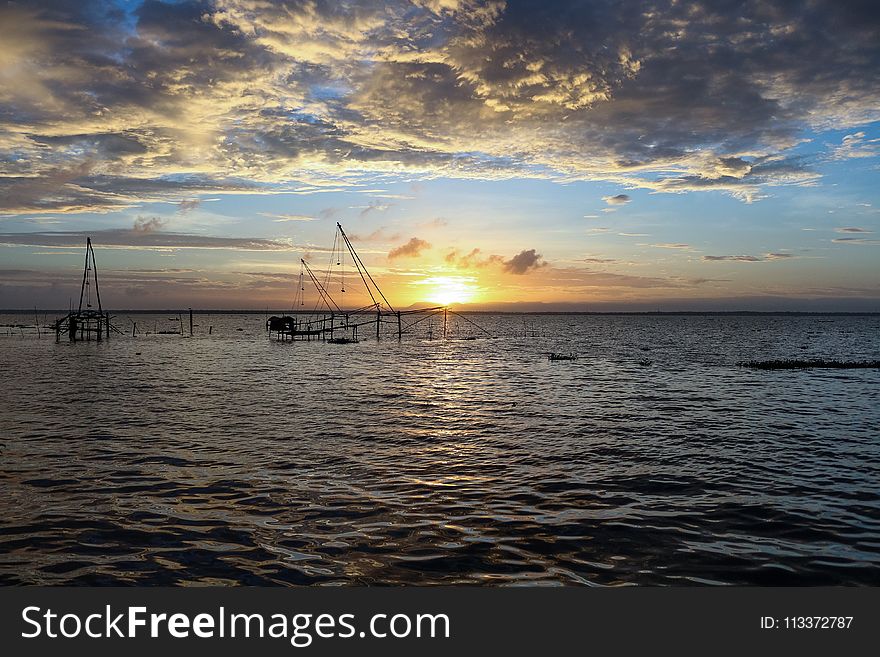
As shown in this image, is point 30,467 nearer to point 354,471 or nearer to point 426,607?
point 354,471

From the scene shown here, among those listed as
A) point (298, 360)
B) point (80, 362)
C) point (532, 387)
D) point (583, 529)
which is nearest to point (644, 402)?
point (532, 387)

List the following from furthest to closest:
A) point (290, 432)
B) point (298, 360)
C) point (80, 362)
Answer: point (298, 360) → point (80, 362) → point (290, 432)

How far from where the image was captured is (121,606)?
7867 millimetres

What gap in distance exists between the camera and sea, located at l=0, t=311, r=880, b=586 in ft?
32.6

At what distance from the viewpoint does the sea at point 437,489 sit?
9.94 m

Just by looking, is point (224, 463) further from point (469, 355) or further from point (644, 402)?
point (469, 355)

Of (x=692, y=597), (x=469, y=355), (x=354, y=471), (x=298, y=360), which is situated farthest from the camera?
(x=469, y=355)

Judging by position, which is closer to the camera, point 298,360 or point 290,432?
point 290,432

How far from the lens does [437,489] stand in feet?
48.3

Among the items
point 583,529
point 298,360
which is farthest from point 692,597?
point 298,360

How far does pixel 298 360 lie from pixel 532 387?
31.8m

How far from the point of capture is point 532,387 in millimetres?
38375

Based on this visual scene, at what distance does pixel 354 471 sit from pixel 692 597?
10.1 m

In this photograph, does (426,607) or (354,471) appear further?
(354,471)
